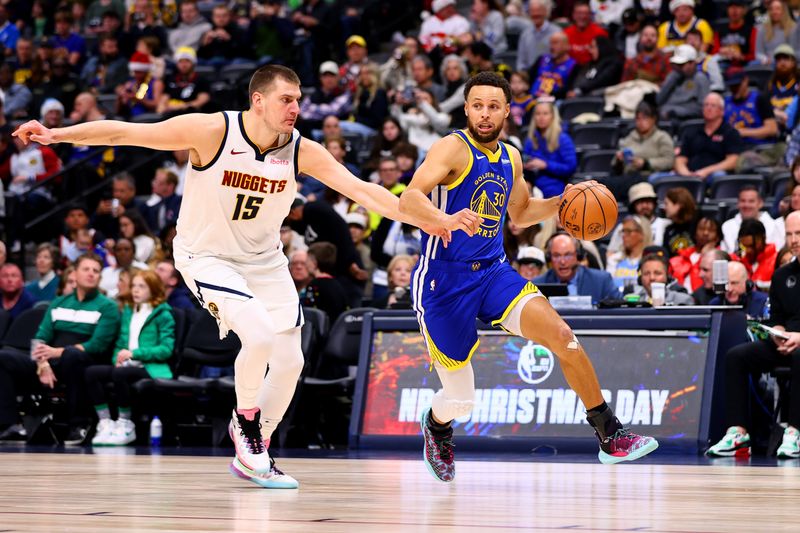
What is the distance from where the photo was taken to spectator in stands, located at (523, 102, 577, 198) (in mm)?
12570

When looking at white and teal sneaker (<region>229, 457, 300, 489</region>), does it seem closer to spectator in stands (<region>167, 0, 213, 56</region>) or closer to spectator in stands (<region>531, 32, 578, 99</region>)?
spectator in stands (<region>531, 32, 578, 99</region>)

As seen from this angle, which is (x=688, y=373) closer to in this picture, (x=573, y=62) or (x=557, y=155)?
(x=557, y=155)

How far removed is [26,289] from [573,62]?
6.82m

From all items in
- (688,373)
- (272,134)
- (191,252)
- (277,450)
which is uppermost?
(272,134)

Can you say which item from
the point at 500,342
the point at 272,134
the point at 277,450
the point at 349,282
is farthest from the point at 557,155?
the point at 272,134

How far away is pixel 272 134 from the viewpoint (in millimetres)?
6297

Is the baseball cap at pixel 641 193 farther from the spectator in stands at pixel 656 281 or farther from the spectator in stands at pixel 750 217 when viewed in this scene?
the spectator in stands at pixel 656 281

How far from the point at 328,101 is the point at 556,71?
3063 millimetres

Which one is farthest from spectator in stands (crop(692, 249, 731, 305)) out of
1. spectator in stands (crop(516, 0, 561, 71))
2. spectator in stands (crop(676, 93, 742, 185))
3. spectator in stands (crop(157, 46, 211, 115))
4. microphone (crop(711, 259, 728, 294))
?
spectator in stands (crop(157, 46, 211, 115))

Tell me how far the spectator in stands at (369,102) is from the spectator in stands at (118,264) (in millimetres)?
3587

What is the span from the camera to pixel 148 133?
242 inches

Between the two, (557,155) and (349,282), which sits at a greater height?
(557,155)

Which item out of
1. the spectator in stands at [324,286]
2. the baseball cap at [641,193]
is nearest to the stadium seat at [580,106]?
the baseball cap at [641,193]

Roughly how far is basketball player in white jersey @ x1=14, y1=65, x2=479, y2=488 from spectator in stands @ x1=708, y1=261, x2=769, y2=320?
13.9 feet
